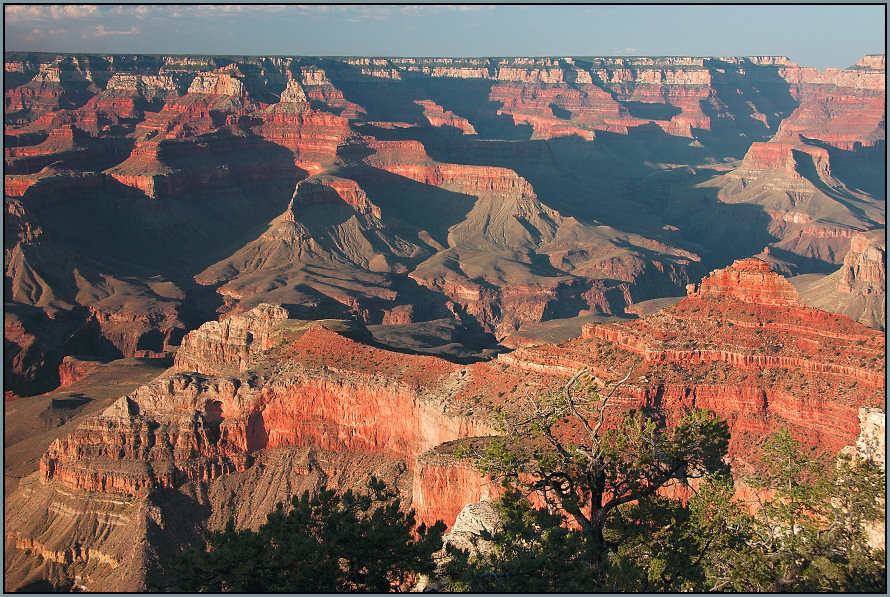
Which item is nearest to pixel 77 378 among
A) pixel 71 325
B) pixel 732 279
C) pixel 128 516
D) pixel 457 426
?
pixel 71 325

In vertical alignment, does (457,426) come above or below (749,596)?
below

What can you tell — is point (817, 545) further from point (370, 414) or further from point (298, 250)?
point (298, 250)

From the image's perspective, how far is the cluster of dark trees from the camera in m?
29.0

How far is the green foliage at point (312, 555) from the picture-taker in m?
29.1

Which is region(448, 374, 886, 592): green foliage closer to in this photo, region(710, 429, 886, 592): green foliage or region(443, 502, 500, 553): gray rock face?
region(710, 429, 886, 592): green foliage

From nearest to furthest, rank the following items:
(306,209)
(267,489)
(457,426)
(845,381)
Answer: (845,381)
(457,426)
(267,489)
(306,209)

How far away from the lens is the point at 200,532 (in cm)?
5631

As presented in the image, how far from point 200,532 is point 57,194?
116 m

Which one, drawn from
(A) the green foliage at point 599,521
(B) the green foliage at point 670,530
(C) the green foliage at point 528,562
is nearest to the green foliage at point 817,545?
(B) the green foliage at point 670,530

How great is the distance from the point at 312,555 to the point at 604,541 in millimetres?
10519

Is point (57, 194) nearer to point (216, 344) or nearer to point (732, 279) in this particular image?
point (216, 344)

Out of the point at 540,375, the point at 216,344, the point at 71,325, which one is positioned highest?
the point at 540,375

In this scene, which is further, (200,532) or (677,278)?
(677,278)

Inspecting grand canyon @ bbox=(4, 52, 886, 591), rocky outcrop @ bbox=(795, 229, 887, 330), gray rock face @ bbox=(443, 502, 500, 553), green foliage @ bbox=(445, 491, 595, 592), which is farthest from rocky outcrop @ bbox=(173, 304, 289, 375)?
rocky outcrop @ bbox=(795, 229, 887, 330)
